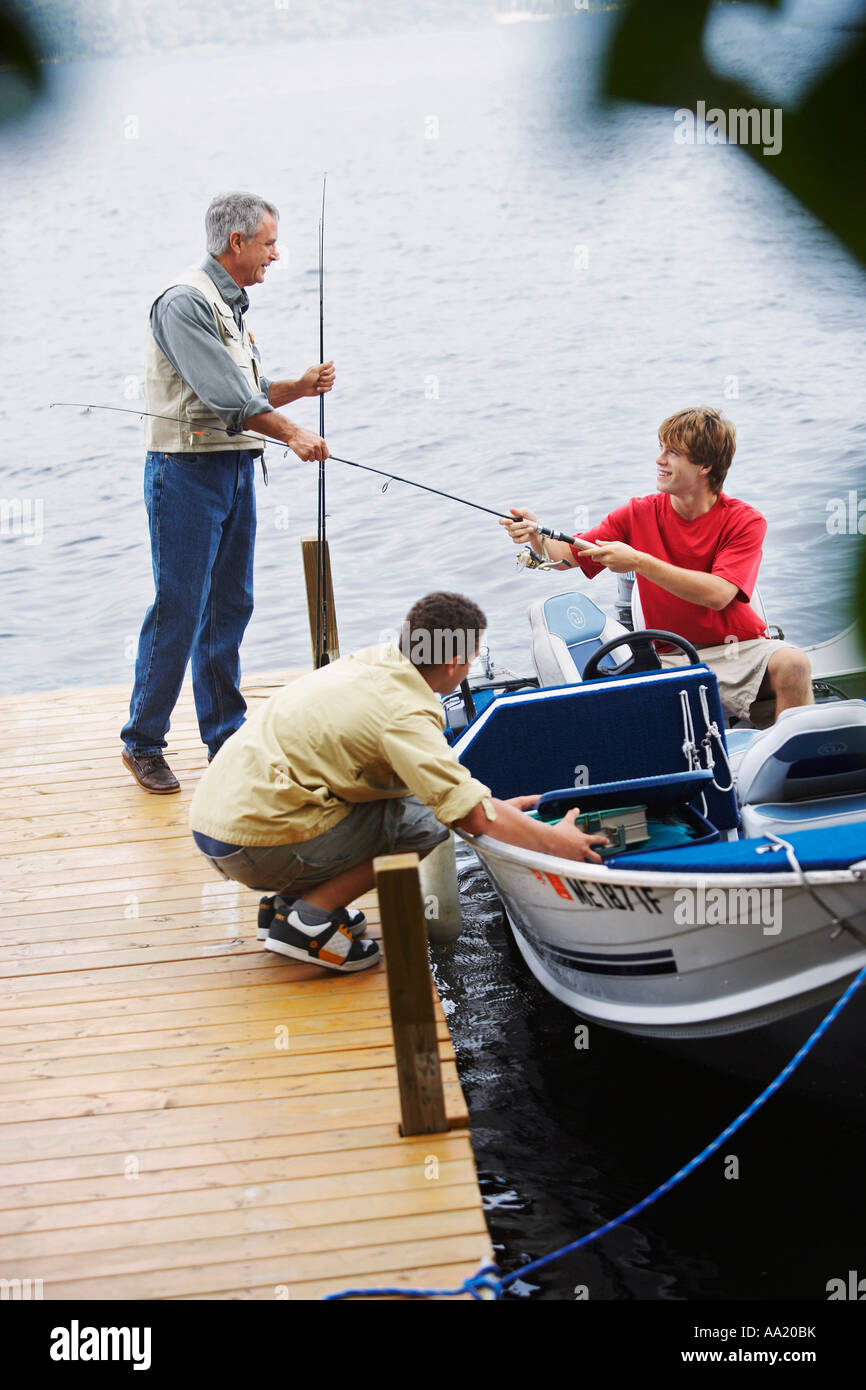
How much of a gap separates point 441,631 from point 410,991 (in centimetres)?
84

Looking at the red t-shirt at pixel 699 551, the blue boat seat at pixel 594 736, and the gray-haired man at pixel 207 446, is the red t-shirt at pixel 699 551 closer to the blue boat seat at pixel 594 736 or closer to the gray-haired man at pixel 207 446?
the blue boat seat at pixel 594 736

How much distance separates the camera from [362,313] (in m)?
16.9

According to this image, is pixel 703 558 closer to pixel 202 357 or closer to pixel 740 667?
pixel 740 667

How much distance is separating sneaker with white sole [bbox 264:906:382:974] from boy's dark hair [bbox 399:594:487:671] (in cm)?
71

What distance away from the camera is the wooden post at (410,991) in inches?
96.0

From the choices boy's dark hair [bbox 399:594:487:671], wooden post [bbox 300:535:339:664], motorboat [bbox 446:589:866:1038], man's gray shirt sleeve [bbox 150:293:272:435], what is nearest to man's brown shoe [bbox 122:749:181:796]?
wooden post [bbox 300:535:339:664]

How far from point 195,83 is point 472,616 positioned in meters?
2.37

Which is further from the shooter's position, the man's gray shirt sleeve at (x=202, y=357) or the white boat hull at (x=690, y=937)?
the man's gray shirt sleeve at (x=202, y=357)

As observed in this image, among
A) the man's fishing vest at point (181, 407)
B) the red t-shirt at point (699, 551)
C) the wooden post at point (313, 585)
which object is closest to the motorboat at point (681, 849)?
the red t-shirt at point (699, 551)

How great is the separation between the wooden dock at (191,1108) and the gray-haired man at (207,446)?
632 millimetres

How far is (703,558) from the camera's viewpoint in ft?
12.9

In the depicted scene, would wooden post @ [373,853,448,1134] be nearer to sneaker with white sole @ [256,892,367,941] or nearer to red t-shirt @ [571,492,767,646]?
sneaker with white sole @ [256,892,367,941]

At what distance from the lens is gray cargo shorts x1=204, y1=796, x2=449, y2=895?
3.10 metres

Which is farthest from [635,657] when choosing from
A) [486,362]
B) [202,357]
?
[486,362]
